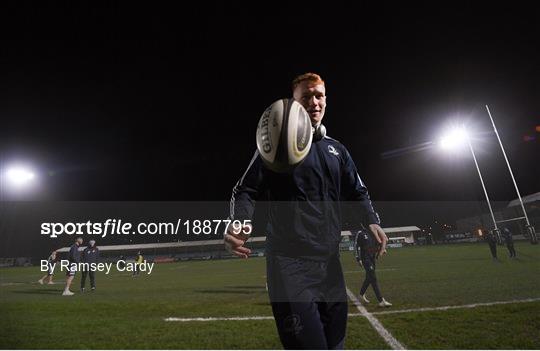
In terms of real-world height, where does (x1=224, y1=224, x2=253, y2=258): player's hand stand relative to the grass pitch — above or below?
above

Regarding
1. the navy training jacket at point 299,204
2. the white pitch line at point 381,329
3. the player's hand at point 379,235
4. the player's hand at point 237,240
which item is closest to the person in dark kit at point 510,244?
the white pitch line at point 381,329

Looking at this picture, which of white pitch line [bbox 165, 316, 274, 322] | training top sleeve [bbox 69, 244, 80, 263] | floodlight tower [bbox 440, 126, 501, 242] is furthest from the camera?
floodlight tower [bbox 440, 126, 501, 242]

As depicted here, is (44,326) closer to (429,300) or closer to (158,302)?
(158,302)

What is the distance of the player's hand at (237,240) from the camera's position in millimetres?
2248

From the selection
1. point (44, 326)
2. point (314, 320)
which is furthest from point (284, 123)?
point (44, 326)

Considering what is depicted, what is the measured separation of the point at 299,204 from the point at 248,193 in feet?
1.18

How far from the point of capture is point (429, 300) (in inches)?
311

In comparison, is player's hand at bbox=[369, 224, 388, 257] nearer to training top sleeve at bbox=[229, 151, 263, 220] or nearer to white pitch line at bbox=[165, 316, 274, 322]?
training top sleeve at bbox=[229, 151, 263, 220]

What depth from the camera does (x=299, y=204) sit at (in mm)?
2418

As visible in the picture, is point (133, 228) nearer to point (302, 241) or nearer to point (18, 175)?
point (18, 175)

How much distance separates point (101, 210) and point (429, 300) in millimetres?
56782

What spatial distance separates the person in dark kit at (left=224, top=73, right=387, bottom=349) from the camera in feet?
7.17

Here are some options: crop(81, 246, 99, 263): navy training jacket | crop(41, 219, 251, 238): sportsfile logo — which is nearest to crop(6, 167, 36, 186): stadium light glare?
crop(81, 246, 99, 263): navy training jacket

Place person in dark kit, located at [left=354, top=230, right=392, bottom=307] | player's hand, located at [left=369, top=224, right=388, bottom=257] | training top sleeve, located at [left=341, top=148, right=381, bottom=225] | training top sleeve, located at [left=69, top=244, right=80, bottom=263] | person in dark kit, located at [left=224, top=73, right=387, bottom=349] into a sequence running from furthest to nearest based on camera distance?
training top sleeve, located at [left=69, top=244, right=80, bottom=263], person in dark kit, located at [left=354, top=230, right=392, bottom=307], training top sleeve, located at [left=341, top=148, right=381, bottom=225], player's hand, located at [left=369, top=224, right=388, bottom=257], person in dark kit, located at [left=224, top=73, right=387, bottom=349]
